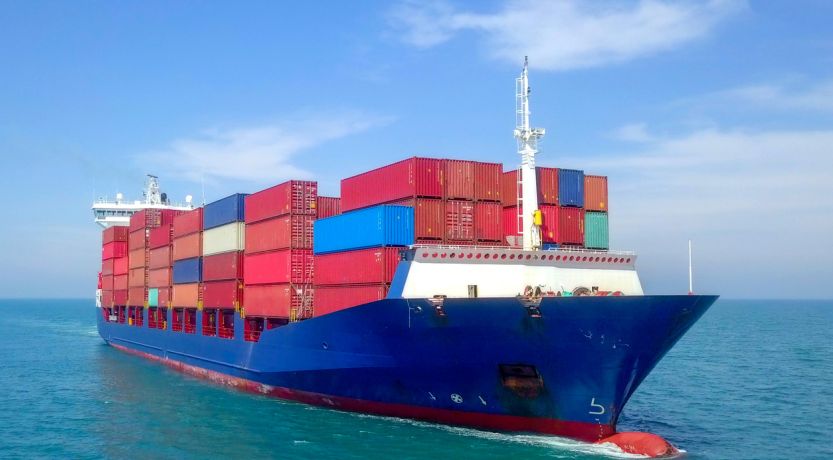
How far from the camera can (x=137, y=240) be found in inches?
1914

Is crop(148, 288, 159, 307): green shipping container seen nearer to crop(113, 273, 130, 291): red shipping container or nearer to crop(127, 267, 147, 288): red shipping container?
crop(127, 267, 147, 288): red shipping container

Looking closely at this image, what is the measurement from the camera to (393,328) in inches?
856

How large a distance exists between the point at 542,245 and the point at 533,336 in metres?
5.51

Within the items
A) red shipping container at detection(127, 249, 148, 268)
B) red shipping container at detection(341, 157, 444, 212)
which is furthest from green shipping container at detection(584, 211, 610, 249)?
red shipping container at detection(127, 249, 148, 268)

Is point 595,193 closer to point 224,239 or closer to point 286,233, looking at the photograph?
point 286,233

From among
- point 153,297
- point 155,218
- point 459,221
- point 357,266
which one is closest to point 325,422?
point 357,266

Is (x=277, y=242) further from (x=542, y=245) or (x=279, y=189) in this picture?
(x=542, y=245)

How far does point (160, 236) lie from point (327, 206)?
18327 mm

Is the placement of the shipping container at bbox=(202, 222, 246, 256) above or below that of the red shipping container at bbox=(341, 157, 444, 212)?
below

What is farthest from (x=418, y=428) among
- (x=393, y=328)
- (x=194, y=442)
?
(x=194, y=442)

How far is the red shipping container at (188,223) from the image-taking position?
1511 inches

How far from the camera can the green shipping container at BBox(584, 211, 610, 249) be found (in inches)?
1014

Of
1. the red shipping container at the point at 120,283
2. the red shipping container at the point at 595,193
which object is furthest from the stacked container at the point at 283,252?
the red shipping container at the point at 120,283

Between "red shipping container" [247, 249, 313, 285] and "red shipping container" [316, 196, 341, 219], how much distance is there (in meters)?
1.77
